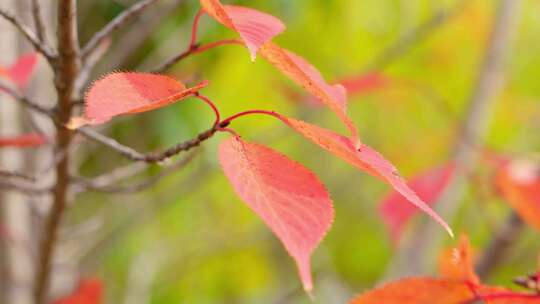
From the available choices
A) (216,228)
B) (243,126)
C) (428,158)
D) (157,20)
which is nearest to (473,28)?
(428,158)

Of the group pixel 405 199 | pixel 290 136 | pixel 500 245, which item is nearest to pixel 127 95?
pixel 405 199

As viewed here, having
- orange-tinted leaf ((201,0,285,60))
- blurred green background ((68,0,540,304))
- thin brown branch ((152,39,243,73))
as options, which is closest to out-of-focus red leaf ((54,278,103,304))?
blurred green background ((68,0,540,304))

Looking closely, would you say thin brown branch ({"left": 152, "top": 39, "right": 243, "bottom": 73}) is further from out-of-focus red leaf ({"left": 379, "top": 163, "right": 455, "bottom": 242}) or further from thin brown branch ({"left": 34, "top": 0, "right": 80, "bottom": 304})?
out-of-focus red leaf ({"left": 379, "top": 163, "right": 455, "bottom": 242})

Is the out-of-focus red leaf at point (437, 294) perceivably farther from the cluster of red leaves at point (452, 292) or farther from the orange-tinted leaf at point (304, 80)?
the orange-tinted leaf at point (304, 80)

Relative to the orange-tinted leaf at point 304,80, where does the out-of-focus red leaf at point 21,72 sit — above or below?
below

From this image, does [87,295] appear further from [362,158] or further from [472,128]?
[362,158]

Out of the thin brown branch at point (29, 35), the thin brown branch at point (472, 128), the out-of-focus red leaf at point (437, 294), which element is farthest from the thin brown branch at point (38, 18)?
the thin brown branch at point (472, 128)
